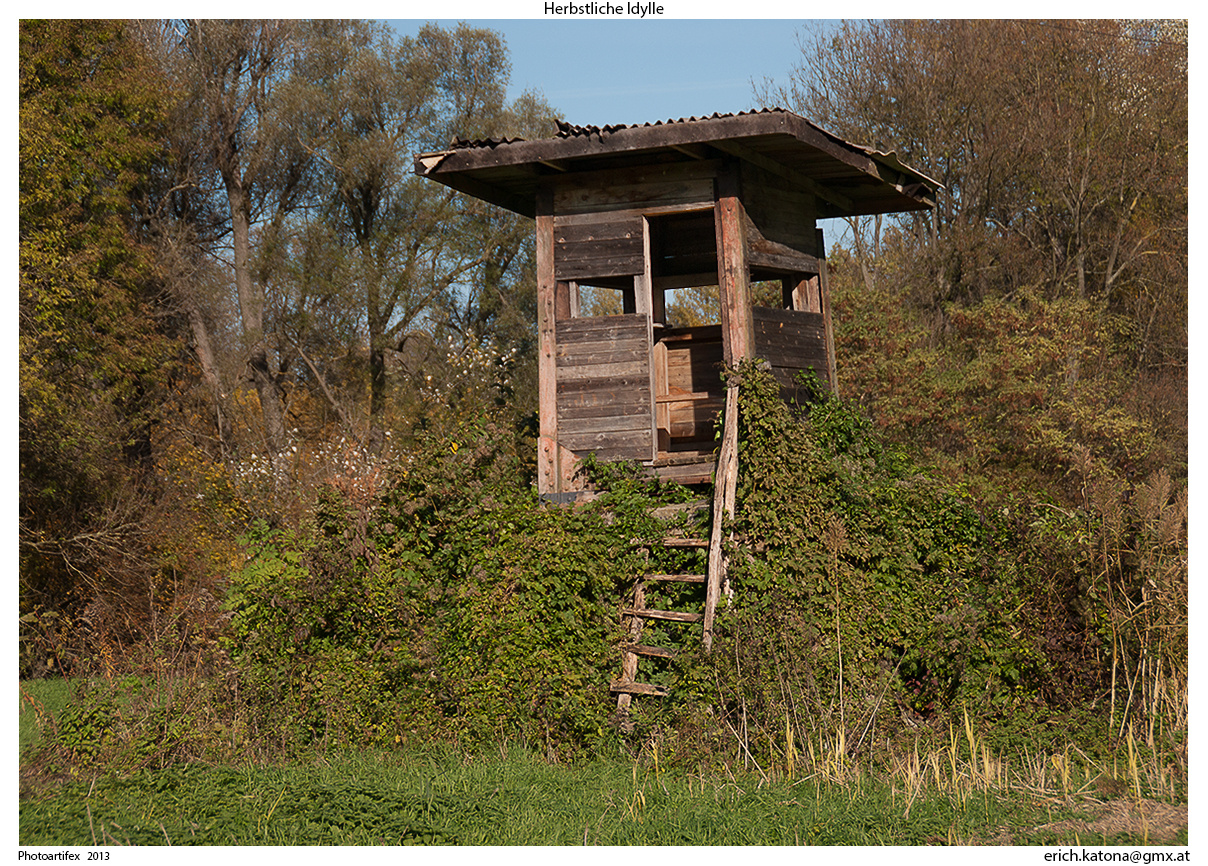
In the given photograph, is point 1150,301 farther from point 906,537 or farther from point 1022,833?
point 1022,833

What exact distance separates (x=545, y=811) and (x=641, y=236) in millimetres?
5674

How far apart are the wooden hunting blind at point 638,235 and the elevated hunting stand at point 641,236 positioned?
A: 13 millimetres

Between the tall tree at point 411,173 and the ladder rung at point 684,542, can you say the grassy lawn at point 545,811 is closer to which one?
the ladder rung at point 684,542

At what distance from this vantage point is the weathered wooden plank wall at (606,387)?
991 cm

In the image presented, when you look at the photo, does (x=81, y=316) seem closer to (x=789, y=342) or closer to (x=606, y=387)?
(x=606, y=387)

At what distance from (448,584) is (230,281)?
18.4 m

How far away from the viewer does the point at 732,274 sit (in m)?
9.80

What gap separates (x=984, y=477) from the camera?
17.5m

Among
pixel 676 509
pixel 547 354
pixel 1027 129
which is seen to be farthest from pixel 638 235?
A: pixel 1027 129

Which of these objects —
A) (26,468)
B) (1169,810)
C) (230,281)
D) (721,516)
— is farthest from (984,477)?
(230,281)

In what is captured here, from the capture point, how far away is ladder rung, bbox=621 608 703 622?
27.7 feet

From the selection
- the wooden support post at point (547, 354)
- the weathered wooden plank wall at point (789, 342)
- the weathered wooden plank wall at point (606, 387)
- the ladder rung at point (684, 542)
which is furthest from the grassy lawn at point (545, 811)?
the weathered wooden plank wall at point (789, 342)

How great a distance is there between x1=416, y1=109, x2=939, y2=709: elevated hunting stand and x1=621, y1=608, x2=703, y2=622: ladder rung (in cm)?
29

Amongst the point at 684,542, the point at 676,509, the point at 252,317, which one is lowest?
the point at 684,542
